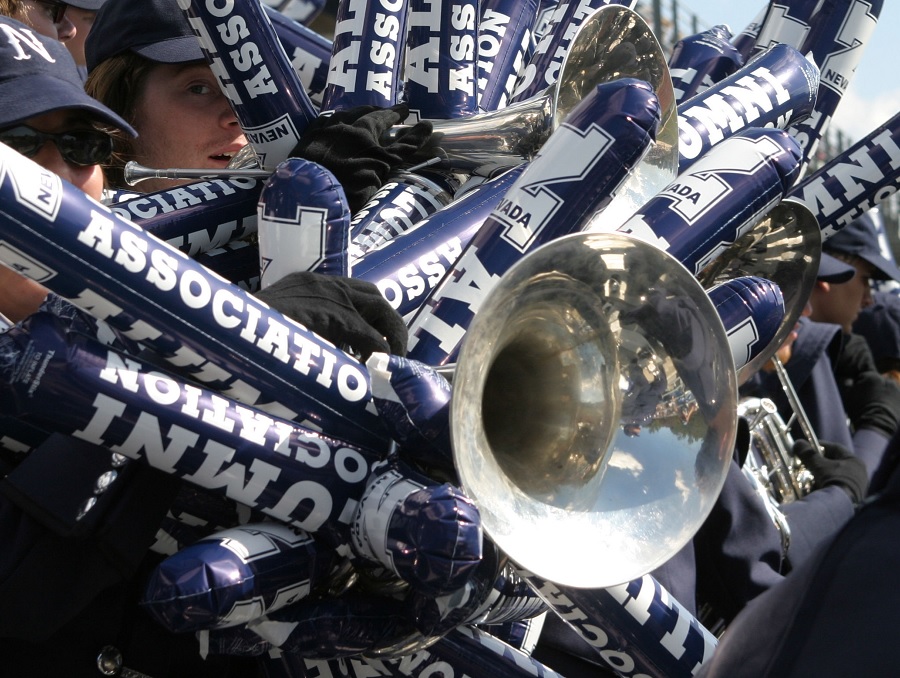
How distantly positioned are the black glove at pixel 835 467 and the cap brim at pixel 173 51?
7.55ft

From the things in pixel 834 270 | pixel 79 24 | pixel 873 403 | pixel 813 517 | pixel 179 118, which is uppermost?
pixel 179 118

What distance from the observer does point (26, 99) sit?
180 centimetres

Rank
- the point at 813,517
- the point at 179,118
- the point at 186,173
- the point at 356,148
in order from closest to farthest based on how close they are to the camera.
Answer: the point at 356,148 → the point at 186,173 → the point at 179,118 → the point at 813,517

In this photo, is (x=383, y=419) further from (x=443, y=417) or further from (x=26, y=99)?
(x=26, y=99)

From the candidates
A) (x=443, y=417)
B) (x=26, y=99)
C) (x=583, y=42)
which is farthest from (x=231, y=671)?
(x=583, y=42)

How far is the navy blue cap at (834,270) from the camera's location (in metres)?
4.45

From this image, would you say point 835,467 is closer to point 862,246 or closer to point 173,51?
point 862,246

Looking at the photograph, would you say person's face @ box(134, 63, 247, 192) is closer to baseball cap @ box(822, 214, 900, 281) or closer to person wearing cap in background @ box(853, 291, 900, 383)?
baseball cap @ box(822, 214, 900, 281)

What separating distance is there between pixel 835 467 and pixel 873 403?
1104mm

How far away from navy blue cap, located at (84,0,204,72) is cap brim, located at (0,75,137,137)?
768 millimetres

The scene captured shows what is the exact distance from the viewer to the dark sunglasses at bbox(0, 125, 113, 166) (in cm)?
182

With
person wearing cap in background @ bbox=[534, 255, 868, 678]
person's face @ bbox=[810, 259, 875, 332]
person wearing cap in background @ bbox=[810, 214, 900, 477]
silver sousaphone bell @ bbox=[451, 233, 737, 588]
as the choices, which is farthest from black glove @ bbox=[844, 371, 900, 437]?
silver sousaphone bell @ bbox=[451, 233, 737, 588]

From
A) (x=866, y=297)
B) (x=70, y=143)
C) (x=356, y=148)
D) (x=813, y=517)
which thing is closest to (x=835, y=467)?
(x=813, y=517)

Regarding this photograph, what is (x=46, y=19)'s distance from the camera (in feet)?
10.3
